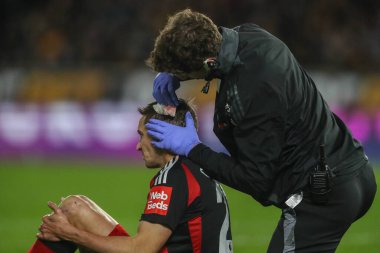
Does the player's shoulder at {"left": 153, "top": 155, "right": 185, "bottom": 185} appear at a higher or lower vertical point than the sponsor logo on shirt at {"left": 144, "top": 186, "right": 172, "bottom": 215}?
higher

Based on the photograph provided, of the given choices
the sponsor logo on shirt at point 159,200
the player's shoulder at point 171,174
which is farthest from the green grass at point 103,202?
the sponsor logo on shirt at point 159,200

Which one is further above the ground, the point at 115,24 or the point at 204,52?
the point at 204,52

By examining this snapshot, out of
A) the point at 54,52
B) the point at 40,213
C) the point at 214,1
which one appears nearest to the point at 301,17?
the point at 214,1

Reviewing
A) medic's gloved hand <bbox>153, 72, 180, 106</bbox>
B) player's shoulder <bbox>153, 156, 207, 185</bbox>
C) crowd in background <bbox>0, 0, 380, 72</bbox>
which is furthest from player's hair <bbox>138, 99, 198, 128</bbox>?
crowd in background <bbox>0, 0, 380, 72</bbox>

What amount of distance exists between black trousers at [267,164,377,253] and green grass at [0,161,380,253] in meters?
2.79

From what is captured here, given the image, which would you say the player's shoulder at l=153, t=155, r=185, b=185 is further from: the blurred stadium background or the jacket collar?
the blurred stadium background

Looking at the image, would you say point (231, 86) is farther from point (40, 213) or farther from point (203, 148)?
point (40, 213)

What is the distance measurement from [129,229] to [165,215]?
12.6 ft

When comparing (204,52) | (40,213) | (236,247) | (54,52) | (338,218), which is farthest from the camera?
(54,52)

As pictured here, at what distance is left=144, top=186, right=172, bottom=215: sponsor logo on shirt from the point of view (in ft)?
14.5

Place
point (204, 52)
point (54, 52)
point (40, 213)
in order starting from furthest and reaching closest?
point (54, 52) → point (40, 213) → point (204, 52)

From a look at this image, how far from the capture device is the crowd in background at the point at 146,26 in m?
14.7

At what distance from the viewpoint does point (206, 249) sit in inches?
182

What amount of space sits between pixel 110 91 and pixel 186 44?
8.85m
